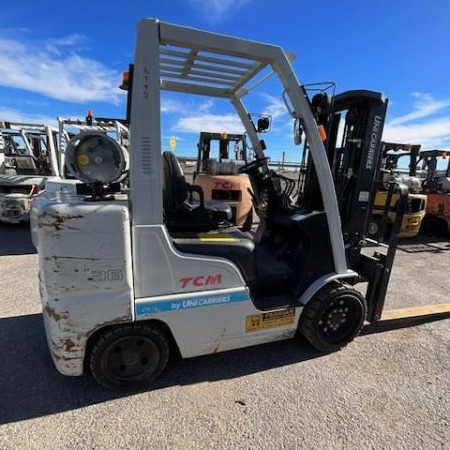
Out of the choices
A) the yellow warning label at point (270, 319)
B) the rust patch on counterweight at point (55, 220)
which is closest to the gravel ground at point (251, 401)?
the yellow warning label at point (270, 319)

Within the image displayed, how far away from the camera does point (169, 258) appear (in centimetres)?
243

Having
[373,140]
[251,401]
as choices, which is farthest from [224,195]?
[251,401]

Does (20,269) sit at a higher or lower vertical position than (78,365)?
lower

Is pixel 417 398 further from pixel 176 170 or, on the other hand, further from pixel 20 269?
pixel 20 269

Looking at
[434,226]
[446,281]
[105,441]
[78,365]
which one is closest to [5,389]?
[78,365]

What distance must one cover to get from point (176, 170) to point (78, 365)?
66.8 inches

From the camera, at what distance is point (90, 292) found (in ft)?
7.47

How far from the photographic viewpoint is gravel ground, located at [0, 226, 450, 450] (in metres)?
2.20

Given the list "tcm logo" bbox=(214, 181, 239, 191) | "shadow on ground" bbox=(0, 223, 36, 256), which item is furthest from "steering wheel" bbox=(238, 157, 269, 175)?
"shadow on ground" bbox=(0, 223, 36, 256)

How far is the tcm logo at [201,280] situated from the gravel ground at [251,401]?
0.86m

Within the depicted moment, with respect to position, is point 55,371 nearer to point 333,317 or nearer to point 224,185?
point 333,317

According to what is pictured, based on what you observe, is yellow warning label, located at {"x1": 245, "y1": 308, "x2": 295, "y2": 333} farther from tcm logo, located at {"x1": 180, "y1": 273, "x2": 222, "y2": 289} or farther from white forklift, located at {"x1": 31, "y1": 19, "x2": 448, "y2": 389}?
tcm logo, located at {"x1": 180, "y1": 273, "x2": 222, "y2": 289}

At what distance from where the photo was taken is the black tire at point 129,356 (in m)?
2.47

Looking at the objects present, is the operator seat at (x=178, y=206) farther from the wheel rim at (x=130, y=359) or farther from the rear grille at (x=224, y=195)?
the rear grille at (x=224, y=195)
